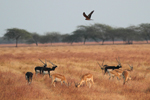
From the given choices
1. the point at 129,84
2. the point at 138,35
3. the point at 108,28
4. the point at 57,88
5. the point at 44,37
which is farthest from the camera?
the point at 44,37

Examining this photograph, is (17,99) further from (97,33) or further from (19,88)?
(97,33)

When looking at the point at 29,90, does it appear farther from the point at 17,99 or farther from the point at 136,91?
the point at 136,91

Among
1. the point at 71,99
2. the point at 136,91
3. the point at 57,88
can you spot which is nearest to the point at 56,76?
the point at 57,88

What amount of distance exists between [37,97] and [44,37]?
116124 millimetres

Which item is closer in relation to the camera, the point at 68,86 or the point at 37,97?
the point at 37,97

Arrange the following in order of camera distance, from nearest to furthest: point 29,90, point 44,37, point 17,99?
point 17,99 < point 29,90 < point 44,37

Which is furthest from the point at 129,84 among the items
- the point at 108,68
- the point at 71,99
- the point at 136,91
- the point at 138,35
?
the point at 138,35

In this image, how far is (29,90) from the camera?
8.63 meters

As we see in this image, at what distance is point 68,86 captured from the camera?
31.6 ft

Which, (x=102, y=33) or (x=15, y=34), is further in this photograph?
(x=102, y=33)

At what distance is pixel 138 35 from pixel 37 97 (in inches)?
3870

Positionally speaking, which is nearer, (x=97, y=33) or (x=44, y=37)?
(x=97, y=33)

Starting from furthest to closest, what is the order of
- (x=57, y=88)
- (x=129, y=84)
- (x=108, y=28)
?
(x=108, y=28) → (x=129, y=84) → (x=57, y=88)

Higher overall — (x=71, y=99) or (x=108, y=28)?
(x=108, y=28)
